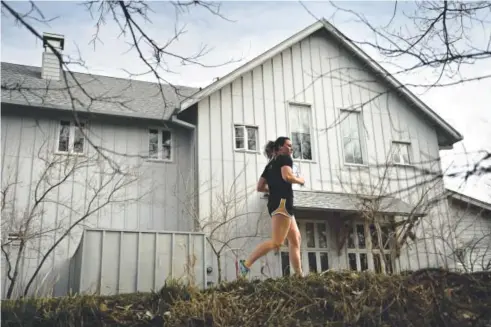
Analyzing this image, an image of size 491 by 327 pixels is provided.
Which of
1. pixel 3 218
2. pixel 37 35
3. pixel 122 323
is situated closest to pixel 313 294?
pixel 122 323

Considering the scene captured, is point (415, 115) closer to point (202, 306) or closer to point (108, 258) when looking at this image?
point (108, 258)

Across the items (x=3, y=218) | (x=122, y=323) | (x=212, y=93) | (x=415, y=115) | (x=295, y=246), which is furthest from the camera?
(x=415, y=115)

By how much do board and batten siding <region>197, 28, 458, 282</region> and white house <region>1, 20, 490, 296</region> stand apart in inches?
1.1

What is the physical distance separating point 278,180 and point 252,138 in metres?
5.98

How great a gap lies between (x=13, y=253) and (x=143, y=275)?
13.3 ft

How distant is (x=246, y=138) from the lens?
504 inches

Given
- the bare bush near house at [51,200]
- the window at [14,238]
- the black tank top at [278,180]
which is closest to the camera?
the black tank top at [278,180]

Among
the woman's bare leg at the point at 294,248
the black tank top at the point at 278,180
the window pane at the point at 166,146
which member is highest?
the window pane at the point at 166,146

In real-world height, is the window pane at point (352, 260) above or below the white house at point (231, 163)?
below

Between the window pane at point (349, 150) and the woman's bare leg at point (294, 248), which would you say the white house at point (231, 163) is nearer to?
the window pane at point (349, 150)

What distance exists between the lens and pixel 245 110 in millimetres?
12992

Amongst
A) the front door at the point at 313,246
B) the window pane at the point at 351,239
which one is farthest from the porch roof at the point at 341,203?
the window pane at the point at 351,239

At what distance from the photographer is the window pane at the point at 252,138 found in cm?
1282

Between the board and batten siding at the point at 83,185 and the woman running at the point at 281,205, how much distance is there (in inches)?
199
